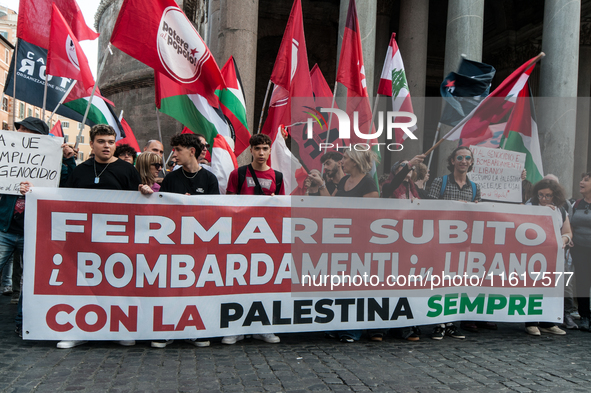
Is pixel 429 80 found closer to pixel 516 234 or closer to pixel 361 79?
pixel 361 79

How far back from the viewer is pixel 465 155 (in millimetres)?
5203

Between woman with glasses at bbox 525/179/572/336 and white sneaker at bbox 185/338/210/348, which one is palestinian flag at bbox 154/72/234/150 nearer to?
white sneaker at bbox 185/338/210/348

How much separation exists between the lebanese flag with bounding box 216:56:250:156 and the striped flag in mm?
496

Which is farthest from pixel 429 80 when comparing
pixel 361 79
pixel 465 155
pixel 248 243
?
pixel 248 243

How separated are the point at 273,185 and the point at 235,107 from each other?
2356 millimetres

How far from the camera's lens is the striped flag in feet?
18.7

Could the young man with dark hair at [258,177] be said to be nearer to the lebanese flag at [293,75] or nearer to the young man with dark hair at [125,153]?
the young man with dark hair at [125,153]

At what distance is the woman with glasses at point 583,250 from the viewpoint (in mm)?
5500

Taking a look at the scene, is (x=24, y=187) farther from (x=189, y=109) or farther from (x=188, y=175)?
(x=189, y=109)

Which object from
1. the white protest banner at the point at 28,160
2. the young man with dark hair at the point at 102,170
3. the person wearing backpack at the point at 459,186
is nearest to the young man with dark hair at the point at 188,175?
the young man with dark hair at the point at 102,170

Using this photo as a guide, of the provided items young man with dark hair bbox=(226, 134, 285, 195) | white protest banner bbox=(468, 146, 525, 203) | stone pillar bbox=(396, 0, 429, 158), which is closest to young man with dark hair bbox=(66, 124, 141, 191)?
young man with dark hair bbox=(226, 134, 285, 195)

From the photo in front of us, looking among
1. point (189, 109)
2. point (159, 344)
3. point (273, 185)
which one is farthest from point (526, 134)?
point (159, 344)

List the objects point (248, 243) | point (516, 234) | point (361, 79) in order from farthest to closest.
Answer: point (361, 79) < point (516, 234) < point (248, 243)

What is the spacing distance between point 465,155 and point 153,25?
368 centimetres
